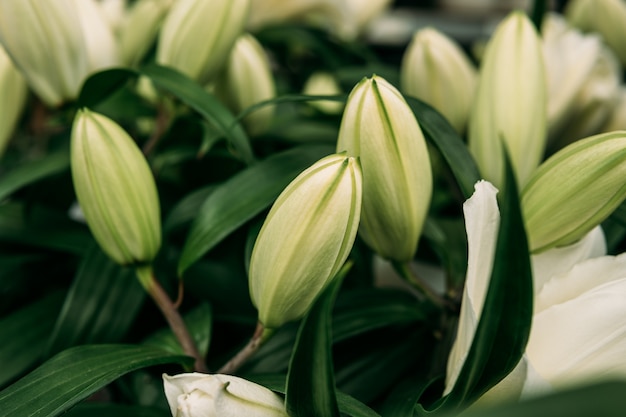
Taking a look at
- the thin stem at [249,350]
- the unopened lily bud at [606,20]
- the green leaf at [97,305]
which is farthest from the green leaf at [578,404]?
the unopened lily bud at [606,20]

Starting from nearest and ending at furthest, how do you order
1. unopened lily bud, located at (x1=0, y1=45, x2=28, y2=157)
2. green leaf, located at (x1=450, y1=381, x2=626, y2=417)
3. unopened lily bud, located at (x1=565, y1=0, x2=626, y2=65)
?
green leaf, located at (x1=450, y1=381, x2=626, y2=417) → unopened lily bud, located at (x1=0, y1=45, x2=28, y2=157) → unopened lily bud, located at (x1=565, y1=0, x2=626, y2=65)

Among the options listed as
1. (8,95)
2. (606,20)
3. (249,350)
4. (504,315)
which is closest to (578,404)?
(504,315)

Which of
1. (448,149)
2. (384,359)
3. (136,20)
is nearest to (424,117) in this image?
(448,149)

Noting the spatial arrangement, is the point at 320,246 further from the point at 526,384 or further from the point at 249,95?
the point at 249,95

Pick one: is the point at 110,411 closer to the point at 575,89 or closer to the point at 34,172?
the point at 34,172

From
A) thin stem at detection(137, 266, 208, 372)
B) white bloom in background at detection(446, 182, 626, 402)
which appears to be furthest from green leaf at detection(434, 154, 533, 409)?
thin stem at detection(137, 266, 208, 372)

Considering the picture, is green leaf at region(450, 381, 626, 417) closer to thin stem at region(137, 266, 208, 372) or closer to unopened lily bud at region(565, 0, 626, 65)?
thin stem at region(137, 266, 208, 372)
